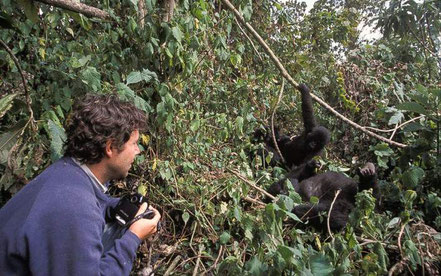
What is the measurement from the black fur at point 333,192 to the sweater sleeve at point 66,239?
9.26 feet

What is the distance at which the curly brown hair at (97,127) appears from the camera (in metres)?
1.83

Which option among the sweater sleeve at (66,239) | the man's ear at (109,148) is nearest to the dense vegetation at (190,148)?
the man's ear at (109,148)

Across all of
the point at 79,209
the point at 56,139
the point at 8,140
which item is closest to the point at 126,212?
the point at 79,209

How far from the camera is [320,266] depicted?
2.24 m

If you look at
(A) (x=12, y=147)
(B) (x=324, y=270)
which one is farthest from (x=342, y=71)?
(A) (x=12, y=147)

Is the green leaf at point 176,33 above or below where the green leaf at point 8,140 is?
above

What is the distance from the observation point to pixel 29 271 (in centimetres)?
155

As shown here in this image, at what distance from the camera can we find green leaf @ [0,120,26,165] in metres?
2.36

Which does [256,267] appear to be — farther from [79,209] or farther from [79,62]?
[79,62]

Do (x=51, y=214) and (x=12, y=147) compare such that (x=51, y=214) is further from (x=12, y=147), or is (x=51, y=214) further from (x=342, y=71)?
(x=342, y=71)

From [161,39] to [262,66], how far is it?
299 centimetres

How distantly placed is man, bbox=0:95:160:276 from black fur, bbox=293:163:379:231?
2587mm

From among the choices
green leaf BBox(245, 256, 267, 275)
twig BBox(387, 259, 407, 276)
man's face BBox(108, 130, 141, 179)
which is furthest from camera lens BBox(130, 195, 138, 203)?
twig BBox(387, 259, 407, 276)

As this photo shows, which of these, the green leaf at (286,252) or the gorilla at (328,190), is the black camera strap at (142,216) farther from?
the gorilla at (328,190)
